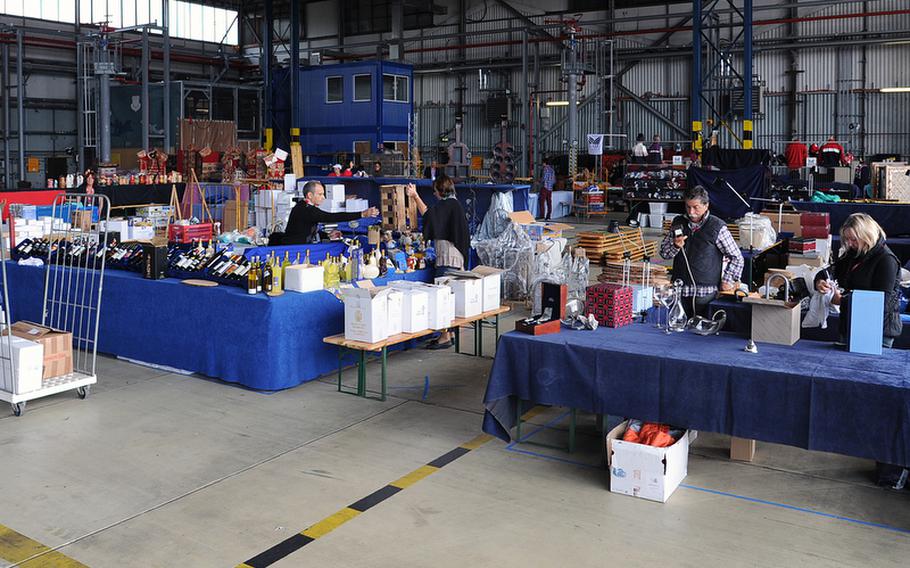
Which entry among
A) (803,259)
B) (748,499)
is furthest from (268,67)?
(748,499)

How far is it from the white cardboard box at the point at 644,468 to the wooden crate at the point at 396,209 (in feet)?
20.6

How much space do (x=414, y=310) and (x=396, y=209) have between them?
4441 mm

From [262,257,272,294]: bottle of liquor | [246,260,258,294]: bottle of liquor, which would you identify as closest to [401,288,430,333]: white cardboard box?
[262,257,272,294]: bottle of liquor

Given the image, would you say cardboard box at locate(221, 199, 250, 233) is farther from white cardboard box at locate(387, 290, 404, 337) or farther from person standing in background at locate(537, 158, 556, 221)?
person standing in background at locate(537, 158, 556, 221)

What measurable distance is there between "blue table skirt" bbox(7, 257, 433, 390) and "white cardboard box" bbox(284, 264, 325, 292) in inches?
2.9

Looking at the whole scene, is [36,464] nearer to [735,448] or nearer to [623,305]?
[623,305]

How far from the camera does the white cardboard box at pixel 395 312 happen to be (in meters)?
6.14

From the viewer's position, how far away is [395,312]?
6191 millimetres

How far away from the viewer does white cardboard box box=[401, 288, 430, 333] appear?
6.26 metres

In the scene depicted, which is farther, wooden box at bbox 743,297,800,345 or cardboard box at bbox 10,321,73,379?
cardboard box at bbox 10,321,73,379

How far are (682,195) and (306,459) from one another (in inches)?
660

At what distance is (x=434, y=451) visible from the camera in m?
5.23

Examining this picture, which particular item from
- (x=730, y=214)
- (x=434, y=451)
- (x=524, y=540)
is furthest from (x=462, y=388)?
(x=730, y=214)

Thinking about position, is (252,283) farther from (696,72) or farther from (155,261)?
(696,72)
